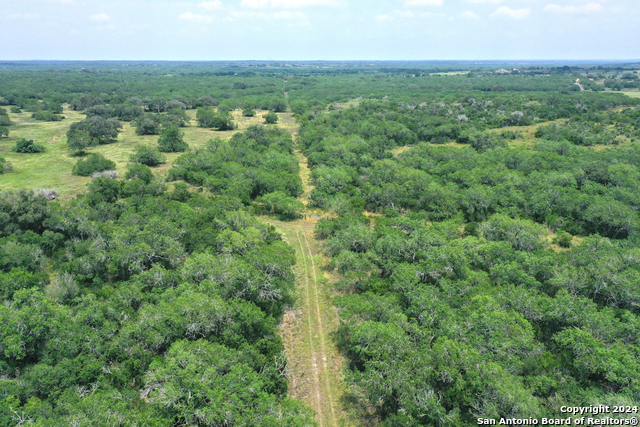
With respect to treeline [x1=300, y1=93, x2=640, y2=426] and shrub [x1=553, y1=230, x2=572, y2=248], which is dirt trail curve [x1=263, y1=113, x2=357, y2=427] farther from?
shrub [x1=553, y1=230, x2=572, y2=248]

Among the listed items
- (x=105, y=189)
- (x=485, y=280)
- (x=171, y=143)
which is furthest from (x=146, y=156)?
(x=485, y=280)

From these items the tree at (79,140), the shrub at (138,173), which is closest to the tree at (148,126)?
the tree at (79,140)

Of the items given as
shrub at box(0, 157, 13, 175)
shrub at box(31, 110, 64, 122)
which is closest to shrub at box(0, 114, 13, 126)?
shrub at box(31, 110, 64, 122)

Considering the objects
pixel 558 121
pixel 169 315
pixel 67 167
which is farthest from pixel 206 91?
pixel 169 315

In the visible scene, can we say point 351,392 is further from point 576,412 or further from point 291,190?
point 291,190

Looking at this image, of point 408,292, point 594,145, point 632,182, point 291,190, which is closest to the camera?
point 408,292
